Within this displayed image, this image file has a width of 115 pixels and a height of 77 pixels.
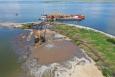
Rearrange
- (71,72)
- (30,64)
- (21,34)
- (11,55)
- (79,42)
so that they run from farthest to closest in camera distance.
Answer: (21,34)
(79,42)
(11,55)
(30,64)
(71,72)

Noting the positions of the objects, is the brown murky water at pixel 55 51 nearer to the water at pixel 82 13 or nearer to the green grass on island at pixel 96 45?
the green grass on island at pixel 96 45

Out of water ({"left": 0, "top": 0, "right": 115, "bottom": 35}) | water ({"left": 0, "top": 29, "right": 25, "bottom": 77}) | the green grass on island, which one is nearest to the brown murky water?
the green grass on island

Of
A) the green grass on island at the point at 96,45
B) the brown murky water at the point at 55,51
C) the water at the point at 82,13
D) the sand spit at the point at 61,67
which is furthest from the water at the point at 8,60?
the water at the point at 82,13

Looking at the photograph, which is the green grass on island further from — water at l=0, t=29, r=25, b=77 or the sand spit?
water at l=0, t=29, r=25, b=77

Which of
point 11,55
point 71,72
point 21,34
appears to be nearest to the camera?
point 71,72

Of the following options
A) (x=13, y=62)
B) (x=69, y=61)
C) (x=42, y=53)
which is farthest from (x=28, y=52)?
(x=69, y=61)

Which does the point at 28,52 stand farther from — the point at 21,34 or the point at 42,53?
the point at 21,34

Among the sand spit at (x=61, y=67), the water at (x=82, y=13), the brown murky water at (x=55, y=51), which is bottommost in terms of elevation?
the water at (x=82, y=13)

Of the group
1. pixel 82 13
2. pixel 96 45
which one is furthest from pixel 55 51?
pixel 82 13
